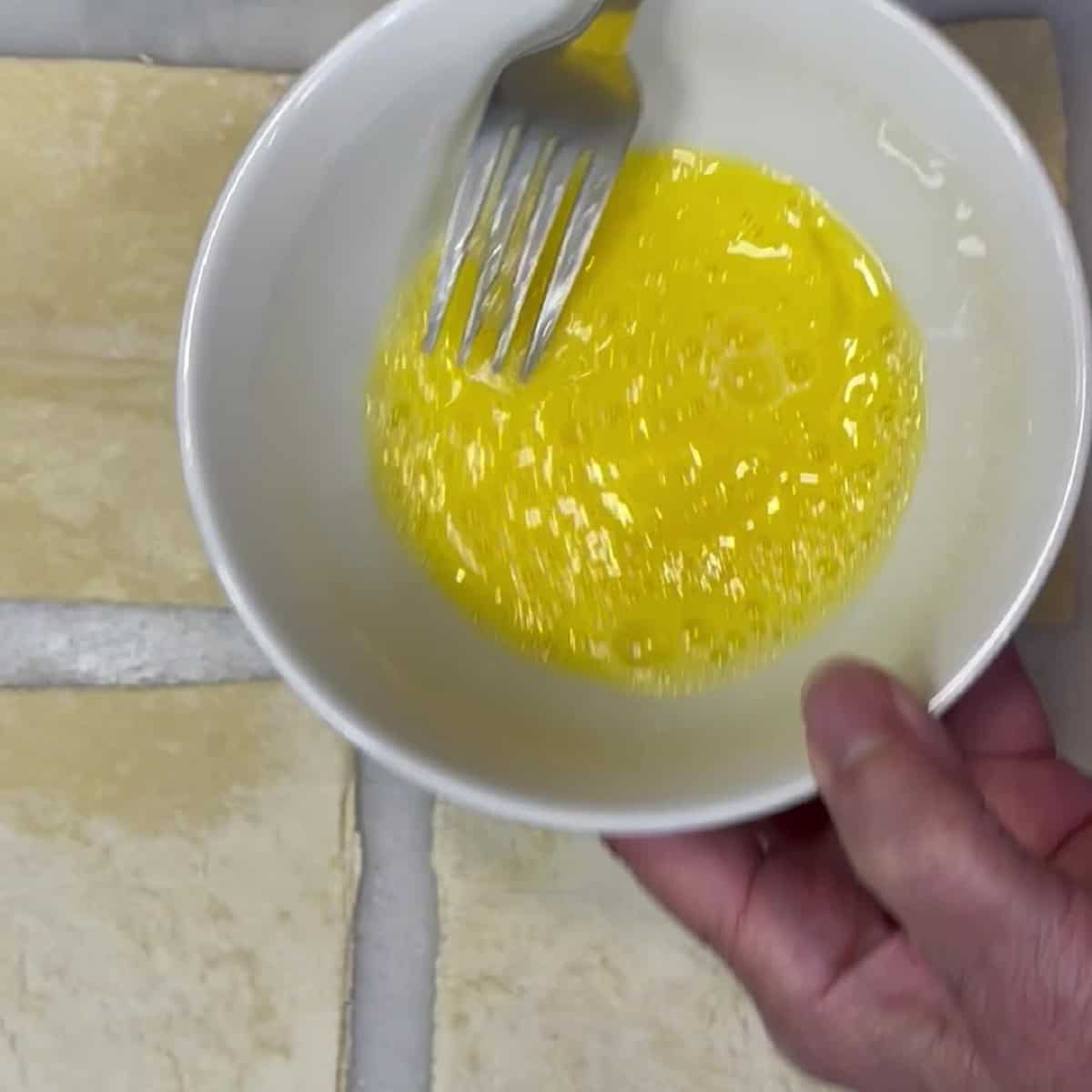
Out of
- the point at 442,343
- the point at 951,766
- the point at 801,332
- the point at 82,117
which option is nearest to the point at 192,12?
the point at 82,117

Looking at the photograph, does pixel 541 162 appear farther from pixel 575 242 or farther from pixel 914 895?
pixel 914 895

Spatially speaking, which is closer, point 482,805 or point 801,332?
point 482,805

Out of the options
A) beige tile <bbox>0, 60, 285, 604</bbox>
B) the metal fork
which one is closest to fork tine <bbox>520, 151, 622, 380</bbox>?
the metal fork

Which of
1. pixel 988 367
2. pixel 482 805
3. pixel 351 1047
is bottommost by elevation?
pixel 351 1047

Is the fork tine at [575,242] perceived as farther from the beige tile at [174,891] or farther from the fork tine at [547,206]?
Answer: the beige tile at [174,891]

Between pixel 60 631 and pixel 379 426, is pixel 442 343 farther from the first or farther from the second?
pixel 60 631

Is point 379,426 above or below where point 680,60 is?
below
